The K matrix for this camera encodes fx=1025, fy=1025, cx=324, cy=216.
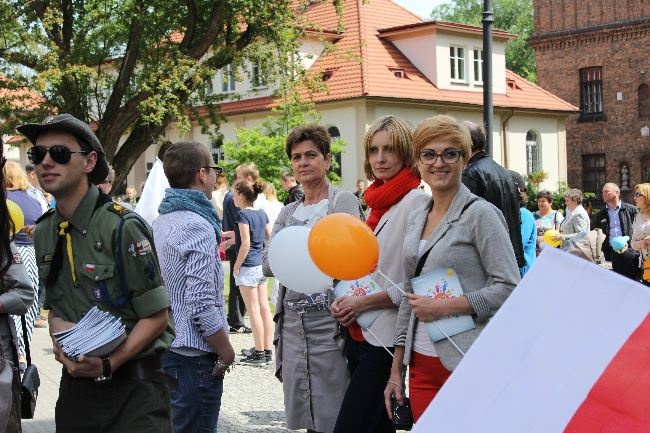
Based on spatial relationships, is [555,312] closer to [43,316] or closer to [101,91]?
[43,316]

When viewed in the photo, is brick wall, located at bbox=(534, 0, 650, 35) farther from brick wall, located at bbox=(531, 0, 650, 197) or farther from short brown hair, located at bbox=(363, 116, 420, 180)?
short brown hair, located at bbox=(363, 116, 420, 180)

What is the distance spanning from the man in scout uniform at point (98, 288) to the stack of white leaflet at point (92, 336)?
1.3 inches

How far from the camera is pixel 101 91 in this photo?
75.5ft

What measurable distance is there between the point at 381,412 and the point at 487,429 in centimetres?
246

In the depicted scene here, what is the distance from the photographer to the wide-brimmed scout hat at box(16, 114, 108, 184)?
3.69 metres

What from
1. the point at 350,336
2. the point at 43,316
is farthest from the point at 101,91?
the point at 350,336

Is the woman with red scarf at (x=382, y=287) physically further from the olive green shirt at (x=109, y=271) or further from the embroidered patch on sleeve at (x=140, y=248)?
the embroidered patch on sleeve at (x=140, y=248)

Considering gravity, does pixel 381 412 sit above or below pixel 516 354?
below

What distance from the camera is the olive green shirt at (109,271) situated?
360cm

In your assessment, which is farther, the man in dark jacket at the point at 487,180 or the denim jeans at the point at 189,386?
the man in dark jacket at the point at 487,180

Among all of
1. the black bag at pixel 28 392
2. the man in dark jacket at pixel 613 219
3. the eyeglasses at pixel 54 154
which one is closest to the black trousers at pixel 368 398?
the black bag at pixel 28 392

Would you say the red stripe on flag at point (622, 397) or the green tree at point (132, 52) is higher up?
the green tree at point (132, 52)

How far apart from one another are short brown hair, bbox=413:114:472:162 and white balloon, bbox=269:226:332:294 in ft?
3.11

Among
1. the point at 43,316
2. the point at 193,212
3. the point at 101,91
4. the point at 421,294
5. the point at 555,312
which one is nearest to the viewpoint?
the point at 555,312
